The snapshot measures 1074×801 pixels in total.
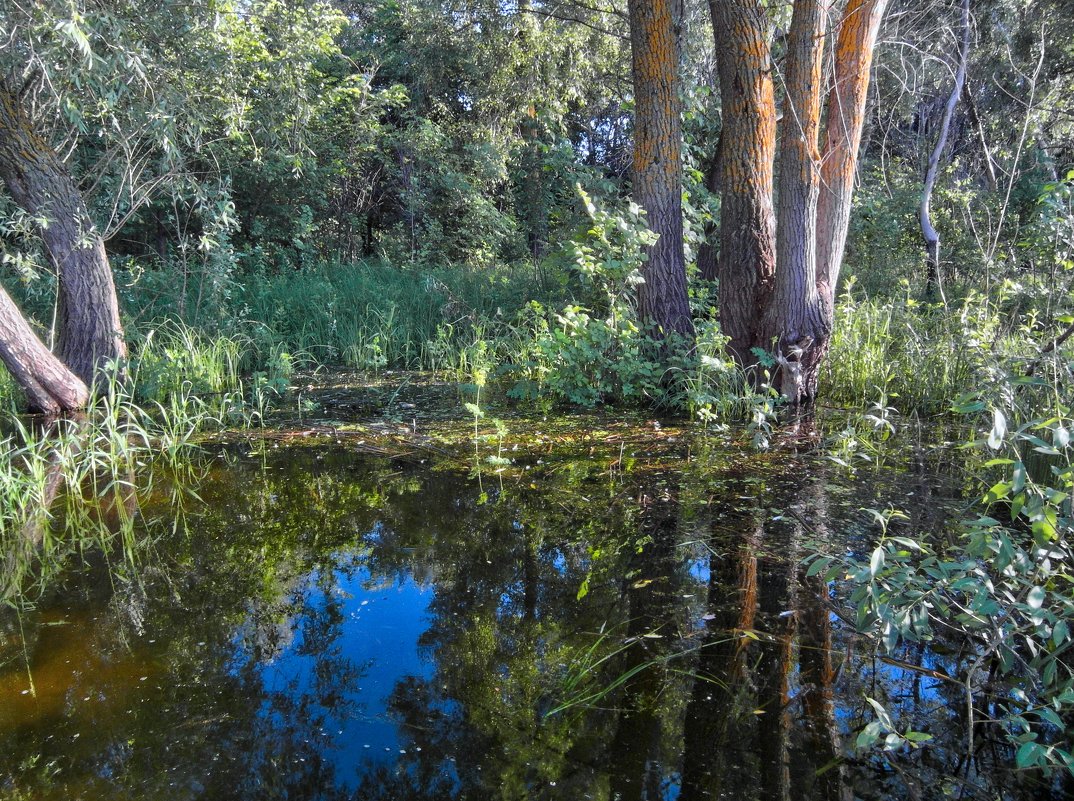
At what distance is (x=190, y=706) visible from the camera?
254 centimetres

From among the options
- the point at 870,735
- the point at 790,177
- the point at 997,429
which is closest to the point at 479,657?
the point at 870,735

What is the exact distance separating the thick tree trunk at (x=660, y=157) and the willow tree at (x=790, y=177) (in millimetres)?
463

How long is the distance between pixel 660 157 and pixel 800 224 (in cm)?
139

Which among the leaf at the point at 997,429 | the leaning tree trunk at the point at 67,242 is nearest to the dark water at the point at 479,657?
the leaf at the point at 997,429

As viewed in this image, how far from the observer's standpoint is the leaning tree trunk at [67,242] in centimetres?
617

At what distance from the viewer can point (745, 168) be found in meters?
6.12

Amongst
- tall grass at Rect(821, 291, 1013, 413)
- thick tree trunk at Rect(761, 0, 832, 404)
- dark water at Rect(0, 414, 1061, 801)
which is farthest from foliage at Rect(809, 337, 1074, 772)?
thick tree trunk at Rect(761, 0, 832, 404)

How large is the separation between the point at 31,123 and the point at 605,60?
34.1 ft

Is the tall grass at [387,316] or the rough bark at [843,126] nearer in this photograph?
the rough bark at [843,126]

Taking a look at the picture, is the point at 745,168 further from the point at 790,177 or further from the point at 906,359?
the point at 906,359

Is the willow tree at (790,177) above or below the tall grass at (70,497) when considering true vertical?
above

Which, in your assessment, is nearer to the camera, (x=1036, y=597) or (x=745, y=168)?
(x=1036, y=597)

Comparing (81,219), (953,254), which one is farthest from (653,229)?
(953,254)

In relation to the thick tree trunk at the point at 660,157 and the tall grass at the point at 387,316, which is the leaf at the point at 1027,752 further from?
the tall grass at the point at 387,316
